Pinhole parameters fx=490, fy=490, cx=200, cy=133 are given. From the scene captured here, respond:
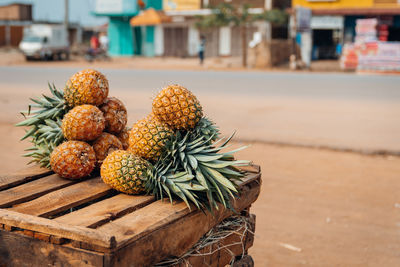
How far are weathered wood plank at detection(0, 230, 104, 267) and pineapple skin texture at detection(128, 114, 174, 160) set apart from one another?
0.78 m

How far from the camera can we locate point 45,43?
3366cm

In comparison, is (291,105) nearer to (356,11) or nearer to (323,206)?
(323,206)

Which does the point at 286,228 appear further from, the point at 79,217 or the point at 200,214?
the point at 79,217

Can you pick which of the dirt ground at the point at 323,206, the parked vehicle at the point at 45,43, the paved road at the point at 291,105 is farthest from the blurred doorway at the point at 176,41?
the dirt ground at the point at 323,206

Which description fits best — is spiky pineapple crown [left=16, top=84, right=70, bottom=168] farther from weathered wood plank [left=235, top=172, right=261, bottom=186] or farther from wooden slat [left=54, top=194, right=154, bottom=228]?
weathered wood plank [left=235, top=172, right=261, bottom=186]

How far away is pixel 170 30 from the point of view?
39812 mm

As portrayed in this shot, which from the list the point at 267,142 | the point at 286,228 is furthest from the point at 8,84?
the point at 286,228

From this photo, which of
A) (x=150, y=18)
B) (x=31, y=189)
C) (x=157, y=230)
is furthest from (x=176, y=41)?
(x=157, y=230)

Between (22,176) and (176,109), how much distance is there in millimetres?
Answer: 970

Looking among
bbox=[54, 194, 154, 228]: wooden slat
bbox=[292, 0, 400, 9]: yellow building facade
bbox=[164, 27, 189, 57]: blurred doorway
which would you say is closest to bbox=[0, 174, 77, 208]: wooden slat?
bbox=[54, 194, 154, 228]: wooden slat

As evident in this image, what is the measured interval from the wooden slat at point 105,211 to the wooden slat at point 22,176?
0.60 m

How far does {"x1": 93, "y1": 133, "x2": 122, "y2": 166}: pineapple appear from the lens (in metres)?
2.93

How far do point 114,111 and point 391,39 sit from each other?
32.2 meters

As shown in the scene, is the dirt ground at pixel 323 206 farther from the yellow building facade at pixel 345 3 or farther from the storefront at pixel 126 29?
the storefront at pixel 126 29
